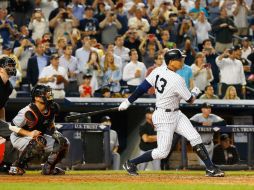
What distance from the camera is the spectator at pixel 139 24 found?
19.9 metres

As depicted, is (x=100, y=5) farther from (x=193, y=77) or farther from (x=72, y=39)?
(x=193, y=77)

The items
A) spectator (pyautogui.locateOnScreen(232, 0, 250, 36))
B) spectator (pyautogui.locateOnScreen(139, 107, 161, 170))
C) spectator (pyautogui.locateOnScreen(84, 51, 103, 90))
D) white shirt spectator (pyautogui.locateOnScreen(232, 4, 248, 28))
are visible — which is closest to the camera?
spectator (pyautogui.locateOnScreen(139, 107, 161, 170))

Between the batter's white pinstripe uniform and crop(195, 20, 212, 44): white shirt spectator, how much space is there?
368 inches

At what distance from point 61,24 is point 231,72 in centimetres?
411

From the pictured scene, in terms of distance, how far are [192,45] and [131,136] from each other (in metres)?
3.51

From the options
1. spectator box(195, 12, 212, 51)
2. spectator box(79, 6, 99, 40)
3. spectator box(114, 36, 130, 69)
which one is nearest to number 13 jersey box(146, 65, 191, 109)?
spectator box(114, 36, 130, 69)

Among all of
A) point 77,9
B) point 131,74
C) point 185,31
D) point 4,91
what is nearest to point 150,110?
point 131,74

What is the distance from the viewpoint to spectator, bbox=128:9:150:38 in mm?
19859

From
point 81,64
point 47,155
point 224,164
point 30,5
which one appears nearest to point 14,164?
point 47,155

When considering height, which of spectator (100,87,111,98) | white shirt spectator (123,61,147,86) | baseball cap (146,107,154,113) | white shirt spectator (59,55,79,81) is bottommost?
baseball cap (146,107,154,113)

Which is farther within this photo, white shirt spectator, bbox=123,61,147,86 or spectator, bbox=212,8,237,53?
spectator, bbox=212,8,237,53

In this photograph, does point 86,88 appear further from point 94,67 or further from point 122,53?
point 122,53

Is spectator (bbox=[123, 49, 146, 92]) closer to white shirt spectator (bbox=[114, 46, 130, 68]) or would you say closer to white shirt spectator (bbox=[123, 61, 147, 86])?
white shirt spectator (bbox=[123, 61, 147, 86])

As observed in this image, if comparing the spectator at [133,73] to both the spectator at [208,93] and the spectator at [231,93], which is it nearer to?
the spectator at [208,93]
